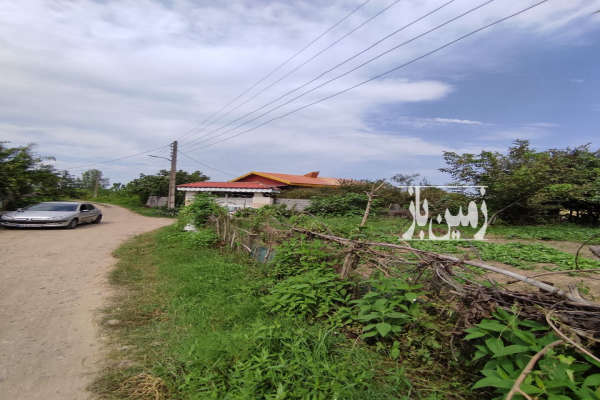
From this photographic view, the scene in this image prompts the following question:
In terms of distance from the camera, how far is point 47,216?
1175 cm

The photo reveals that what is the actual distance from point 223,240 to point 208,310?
14.4 ft

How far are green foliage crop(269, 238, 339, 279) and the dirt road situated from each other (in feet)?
7.27

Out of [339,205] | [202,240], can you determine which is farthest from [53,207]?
[339,205]

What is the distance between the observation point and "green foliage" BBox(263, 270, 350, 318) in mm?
3320

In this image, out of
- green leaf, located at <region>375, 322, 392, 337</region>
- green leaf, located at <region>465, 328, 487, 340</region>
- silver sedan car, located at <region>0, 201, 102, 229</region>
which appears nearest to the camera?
green leaf, located at <region>465, 328, 487, 340</region>

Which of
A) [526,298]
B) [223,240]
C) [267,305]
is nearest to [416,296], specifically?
[526,298]

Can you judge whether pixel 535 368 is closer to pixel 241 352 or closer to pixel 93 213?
pixel 241 352

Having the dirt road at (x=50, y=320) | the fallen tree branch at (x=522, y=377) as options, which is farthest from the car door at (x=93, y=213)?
the fallen tree branch at (x=522, y=377)

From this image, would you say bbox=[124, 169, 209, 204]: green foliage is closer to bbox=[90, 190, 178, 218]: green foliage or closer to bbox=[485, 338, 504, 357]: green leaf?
bbox=[90, 190, 178, 218]: green foliage

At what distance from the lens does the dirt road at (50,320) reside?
2.56m

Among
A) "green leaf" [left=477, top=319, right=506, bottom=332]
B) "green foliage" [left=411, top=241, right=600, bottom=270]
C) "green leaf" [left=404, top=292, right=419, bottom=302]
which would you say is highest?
"green leaf" [left=477, top=319, right=506, bottom=332]

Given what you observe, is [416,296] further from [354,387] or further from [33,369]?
[33,369]

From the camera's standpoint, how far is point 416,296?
2.64m

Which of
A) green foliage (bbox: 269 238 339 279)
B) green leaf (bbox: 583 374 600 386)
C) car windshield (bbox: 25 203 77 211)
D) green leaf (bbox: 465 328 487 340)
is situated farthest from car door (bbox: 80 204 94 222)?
green leaf (bbox: 583 374 600 386)
